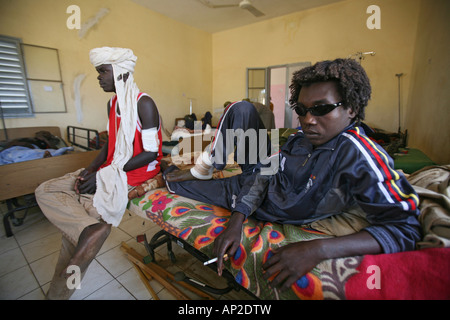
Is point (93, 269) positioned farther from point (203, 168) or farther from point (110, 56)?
point (110, 56)

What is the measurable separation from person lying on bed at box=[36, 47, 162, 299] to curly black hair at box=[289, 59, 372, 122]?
4.14ft

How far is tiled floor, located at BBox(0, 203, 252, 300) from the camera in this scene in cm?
160

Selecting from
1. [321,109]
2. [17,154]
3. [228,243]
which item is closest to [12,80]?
[17,154]

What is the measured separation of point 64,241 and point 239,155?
4.68 ft

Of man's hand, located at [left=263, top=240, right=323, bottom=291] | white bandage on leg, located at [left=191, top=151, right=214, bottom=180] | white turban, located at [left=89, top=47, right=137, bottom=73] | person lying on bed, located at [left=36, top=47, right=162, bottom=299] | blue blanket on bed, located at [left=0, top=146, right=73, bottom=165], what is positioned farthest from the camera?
blue blanket on bed, located at [left=0, top=146, right=73, bottom=165]

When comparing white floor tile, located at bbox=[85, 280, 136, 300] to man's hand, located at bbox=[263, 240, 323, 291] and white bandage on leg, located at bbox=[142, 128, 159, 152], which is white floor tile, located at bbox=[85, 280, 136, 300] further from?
man's hand, located at bbox=[263, 240, 323, 291]

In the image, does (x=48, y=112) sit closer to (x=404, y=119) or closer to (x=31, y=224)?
(x=31, y=224)

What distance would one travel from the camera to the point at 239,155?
1.80 m

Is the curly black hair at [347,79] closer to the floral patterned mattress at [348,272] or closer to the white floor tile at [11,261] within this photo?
the floral patterned mattress at [348,272]

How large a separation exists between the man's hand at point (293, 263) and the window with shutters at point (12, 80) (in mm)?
4902

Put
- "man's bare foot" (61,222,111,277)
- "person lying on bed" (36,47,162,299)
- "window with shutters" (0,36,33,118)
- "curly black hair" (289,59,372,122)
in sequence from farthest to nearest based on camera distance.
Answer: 1. "window with shutters" (0,36,33,118)
2. "person lying on bed" (36,47,162,299)
3. "man's bare foot" (61,222,111,277)
4. "curly black hair" (289,59,372,122)

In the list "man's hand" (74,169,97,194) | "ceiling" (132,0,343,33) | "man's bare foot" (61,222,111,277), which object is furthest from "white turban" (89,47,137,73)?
"ceiling" (132,0,343,33)

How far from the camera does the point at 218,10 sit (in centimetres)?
561

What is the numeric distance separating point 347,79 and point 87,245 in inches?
67.6
